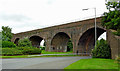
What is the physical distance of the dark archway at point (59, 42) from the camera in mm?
39803

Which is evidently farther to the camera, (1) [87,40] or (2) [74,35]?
(1) [87,40]

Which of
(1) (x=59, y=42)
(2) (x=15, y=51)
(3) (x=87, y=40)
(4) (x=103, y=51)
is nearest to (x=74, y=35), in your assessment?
(3) (x=87, y=40)

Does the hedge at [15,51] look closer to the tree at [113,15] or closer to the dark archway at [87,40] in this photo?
the dark archway at [87,40]

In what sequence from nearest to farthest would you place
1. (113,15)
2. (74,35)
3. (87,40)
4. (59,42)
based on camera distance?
1. (113,15)
2. (74,35)
3. (87,40)
4. (59,42)

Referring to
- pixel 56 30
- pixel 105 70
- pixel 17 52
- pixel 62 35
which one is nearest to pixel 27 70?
pixel 105 70

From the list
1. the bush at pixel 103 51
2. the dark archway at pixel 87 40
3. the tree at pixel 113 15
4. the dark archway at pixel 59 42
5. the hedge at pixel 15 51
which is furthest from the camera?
the dark archway at pixel 59 42

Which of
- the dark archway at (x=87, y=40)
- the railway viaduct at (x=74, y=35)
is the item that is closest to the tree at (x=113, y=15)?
the railway viaduct at (x=74, y=35)

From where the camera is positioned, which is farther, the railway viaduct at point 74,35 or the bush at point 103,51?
the railway viaduct at point 74,35

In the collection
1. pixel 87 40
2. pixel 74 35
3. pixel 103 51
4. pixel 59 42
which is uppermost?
pixel 74 35

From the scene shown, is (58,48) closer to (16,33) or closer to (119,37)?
(16,33)

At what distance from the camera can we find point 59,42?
137 ft

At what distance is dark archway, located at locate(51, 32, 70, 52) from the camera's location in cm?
3980

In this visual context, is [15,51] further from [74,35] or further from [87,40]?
[87,40]

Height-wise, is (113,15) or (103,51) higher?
(113,15)
